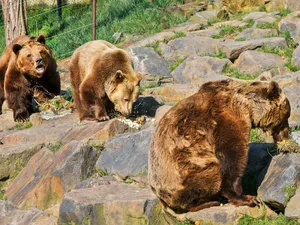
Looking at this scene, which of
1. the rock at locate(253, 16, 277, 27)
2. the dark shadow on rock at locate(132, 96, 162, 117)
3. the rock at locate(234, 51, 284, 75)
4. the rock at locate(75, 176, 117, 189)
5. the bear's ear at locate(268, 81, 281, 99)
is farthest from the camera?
the rock at locate(253, 16, 277, 27)

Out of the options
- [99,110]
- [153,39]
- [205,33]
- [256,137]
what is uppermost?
[256,137]

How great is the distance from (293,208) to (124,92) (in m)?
4.80

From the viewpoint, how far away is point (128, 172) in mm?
8016

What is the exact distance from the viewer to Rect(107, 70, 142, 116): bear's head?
10445 mm

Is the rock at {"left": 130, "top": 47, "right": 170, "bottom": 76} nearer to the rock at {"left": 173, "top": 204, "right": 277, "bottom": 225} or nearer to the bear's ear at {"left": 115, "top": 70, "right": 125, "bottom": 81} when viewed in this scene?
the bear's ear at {"left": 115, "top": 70, "right": 125, "bottom": 81}

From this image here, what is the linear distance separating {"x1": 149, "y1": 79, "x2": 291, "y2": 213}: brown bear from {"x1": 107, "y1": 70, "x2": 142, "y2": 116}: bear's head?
13.1 ft

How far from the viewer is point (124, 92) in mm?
10477

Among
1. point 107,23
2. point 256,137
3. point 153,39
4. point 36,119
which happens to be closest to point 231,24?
point 153,39

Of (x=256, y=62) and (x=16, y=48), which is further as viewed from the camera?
(x=256, y=62)

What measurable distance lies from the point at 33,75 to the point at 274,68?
4649mm

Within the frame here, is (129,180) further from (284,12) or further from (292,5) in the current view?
(292,5)

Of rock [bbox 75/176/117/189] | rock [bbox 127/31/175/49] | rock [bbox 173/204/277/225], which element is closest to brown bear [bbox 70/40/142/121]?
rock [bbox 75/176/117/189]

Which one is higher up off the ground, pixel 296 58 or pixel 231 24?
pixel 296 58

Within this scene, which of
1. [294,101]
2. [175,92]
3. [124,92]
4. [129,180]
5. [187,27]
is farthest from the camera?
[187,27]
